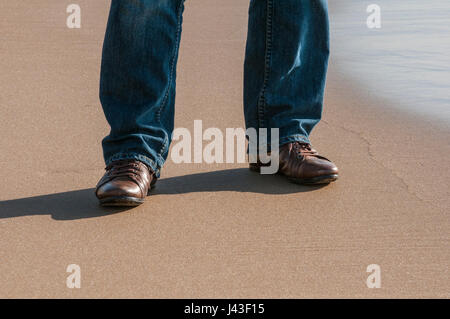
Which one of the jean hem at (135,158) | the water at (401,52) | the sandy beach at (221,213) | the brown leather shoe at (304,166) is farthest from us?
the water at (401,52)

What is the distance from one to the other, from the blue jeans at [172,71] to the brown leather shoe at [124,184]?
1.5 inches

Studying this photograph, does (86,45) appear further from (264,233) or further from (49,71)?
(264,233)

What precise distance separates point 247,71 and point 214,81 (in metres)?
1.30

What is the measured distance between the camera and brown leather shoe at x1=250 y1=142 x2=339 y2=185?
2516 mm

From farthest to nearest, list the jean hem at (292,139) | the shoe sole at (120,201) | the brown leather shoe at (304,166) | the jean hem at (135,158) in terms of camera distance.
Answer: the jean hem at (292,139) < the brown leather shoe at (304,166) < the jean hem at (135,158) < the shoe sole at (120,201)

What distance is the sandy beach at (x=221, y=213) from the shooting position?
1.83 meters

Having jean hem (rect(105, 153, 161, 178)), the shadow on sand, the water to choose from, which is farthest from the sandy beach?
the water

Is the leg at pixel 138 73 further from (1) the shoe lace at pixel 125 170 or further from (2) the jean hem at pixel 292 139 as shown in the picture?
(2) the jean hem at pixel 292 139

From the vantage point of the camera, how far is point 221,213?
7.52 ft

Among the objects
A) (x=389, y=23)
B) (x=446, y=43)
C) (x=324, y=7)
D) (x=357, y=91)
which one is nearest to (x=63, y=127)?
(x=324, y=7)

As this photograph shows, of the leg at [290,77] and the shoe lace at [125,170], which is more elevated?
the leg at [290,77]

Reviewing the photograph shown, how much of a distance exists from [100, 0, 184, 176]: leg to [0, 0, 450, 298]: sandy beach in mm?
186

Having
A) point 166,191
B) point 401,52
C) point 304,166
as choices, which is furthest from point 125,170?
point 401,52
